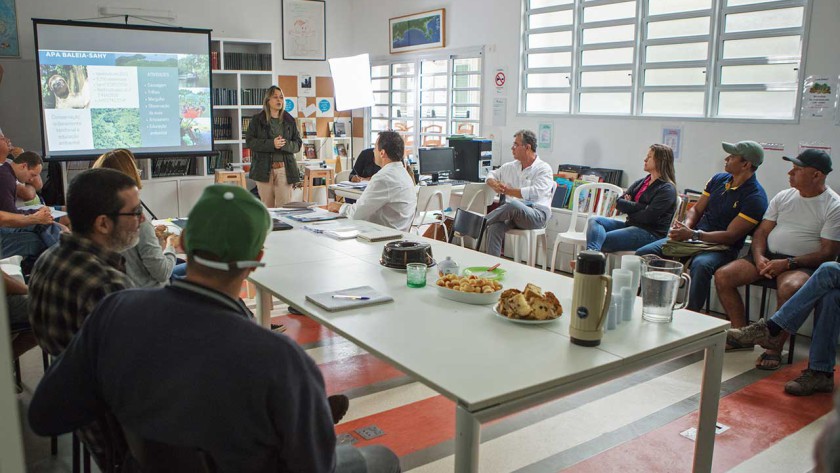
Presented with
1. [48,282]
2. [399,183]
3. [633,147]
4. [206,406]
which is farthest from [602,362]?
[633,147]

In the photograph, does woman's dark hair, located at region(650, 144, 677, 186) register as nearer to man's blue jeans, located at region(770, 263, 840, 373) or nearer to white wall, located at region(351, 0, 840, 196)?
white wall, located at region(351, 0, 840, 196)

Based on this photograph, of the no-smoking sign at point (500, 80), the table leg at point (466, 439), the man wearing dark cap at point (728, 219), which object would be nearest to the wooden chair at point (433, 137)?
the no-smoking sign at point (500, 80)

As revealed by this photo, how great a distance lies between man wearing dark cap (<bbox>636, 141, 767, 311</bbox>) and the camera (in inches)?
173

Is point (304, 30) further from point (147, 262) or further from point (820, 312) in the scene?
point (820, 312)

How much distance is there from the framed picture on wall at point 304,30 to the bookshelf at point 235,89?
413mm

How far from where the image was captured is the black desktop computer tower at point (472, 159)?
22.5ft

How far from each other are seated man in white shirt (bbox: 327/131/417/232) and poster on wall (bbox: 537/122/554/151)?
8.78ft

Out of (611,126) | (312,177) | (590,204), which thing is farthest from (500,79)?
(312,177)

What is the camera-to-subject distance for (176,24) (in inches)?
327

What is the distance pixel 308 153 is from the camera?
9.27 metres

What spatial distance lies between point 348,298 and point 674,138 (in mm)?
4162

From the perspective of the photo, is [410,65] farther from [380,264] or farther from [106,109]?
[380,264]

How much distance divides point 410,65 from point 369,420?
6.45 meters

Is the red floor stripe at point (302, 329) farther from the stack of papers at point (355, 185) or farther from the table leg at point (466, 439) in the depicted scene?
the table leg at point (466, 439)
